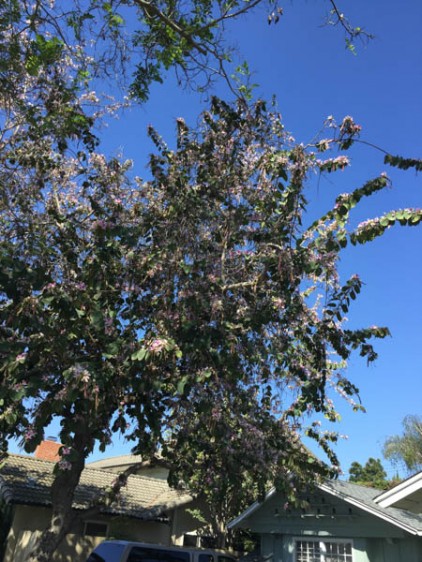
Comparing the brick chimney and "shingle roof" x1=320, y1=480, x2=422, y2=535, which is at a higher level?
the brick chimney

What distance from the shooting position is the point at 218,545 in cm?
1823

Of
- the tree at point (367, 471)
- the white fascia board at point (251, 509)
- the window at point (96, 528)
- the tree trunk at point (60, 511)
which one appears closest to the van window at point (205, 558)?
the tree trunk at point (60, 511)

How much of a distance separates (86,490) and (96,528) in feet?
4.51

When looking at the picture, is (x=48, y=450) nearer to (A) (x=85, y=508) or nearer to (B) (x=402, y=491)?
(A) (x=85, y=508)

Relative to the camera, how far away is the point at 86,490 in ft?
61.9

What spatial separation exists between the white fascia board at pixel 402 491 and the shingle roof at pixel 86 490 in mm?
8263

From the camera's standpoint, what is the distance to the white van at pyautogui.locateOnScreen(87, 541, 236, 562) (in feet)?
33.5

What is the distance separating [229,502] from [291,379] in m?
9.41

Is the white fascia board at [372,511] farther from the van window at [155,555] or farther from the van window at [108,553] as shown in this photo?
the van window at [108,553]

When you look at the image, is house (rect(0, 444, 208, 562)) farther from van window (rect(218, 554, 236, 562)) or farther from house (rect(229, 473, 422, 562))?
van window (rect(218, 554, 236, 562))

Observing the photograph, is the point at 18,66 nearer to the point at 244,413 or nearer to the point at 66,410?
the point at 66,410

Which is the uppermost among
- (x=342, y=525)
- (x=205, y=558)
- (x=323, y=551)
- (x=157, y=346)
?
(x=157, y=346)

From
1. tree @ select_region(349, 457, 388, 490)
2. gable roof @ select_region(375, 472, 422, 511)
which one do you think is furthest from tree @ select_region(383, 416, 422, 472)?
gable roof @ select_region(375, 472, 422, 511)

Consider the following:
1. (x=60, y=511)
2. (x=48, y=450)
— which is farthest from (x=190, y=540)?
(x=48, y=450)
